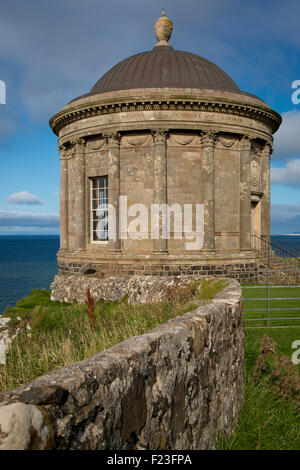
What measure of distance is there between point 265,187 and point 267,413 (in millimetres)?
16955

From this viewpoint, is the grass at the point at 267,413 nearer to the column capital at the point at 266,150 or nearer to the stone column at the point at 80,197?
the stone column at the point at 80,197

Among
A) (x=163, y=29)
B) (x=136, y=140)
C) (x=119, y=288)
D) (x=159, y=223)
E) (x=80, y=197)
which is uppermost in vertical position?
(x=163, y=29)

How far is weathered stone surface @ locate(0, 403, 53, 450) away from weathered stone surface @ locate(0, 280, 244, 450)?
16 mm

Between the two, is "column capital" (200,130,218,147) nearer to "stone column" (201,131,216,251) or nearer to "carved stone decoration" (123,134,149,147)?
"stone column" (201,131,216,251)

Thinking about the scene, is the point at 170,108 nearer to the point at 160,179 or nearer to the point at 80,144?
the point at 160,179

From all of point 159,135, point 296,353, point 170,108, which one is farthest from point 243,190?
point 296,353

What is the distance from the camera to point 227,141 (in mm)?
18766

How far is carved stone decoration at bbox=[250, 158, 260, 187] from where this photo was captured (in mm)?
20250

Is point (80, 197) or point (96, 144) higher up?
point (96, 144)

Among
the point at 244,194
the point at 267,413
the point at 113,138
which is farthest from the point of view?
the point at 244,194

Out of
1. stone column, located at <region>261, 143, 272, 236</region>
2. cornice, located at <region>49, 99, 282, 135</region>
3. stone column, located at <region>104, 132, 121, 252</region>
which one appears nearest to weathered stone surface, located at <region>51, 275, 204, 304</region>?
stone column, located at <region>104, 132, 121, 252</region>

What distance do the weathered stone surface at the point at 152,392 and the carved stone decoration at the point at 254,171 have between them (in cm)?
1600

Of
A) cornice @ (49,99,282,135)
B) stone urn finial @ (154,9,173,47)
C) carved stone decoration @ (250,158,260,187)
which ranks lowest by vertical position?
carved stone decoration @ (250,158,260,187)

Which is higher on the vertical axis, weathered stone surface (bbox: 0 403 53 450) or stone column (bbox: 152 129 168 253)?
stone column (bbox: 152 129 168 253)
